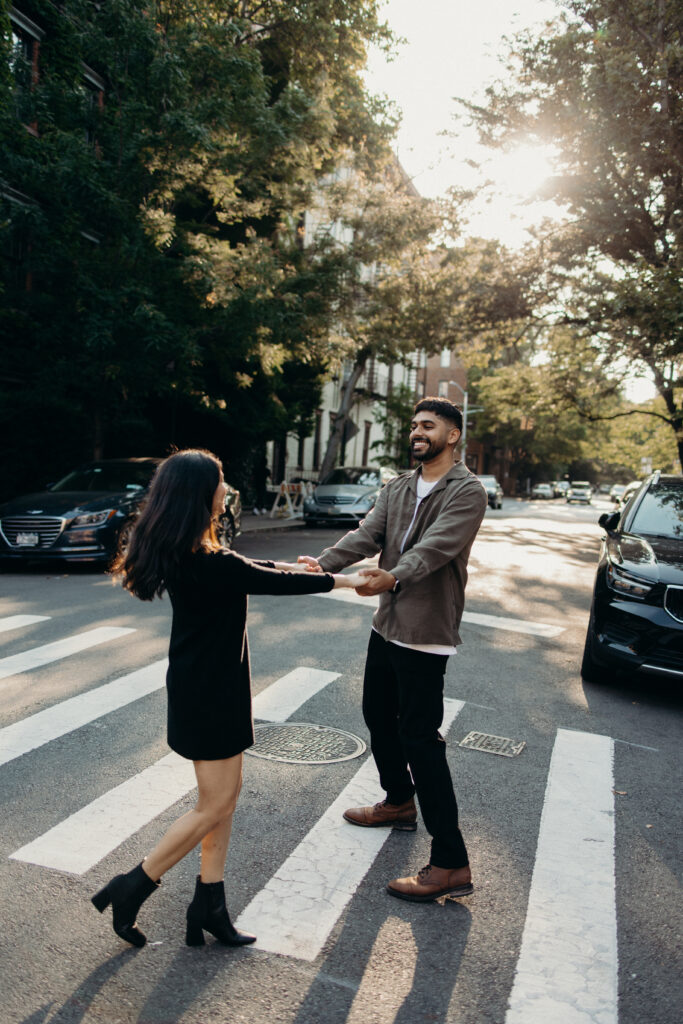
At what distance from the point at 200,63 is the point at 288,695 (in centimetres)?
1406

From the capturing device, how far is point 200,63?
1627 centimetres

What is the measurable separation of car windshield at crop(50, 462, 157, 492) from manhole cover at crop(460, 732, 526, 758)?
8823 millimetres

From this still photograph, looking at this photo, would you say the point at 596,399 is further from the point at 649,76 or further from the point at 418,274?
the point at 649,76

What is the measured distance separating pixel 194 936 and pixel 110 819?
1.18 m

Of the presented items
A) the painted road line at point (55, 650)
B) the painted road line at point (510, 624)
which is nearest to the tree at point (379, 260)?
the painted road line at point (510, 624)

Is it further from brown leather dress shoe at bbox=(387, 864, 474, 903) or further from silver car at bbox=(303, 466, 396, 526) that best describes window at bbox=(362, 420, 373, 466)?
brown leather dress shoe at bbox=(387, 864, 474, 903)

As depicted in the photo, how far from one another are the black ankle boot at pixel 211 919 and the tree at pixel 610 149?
1554 centimetres

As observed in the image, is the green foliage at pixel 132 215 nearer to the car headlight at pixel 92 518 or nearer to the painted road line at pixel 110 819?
the car headlight at pixel 92 518

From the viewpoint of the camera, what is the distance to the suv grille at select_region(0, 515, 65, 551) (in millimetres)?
12031

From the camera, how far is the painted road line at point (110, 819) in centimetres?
369

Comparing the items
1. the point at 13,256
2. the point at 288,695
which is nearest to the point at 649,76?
the point at 13,256

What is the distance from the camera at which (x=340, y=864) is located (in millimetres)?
3742

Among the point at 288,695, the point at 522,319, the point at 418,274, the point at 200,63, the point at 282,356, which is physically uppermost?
the point at 200,63

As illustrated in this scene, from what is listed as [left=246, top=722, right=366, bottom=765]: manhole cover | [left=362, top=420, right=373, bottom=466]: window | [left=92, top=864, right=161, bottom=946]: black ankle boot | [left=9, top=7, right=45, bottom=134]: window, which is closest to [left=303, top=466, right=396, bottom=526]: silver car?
[left=9, top=7, right=45, bottom=134]: window
